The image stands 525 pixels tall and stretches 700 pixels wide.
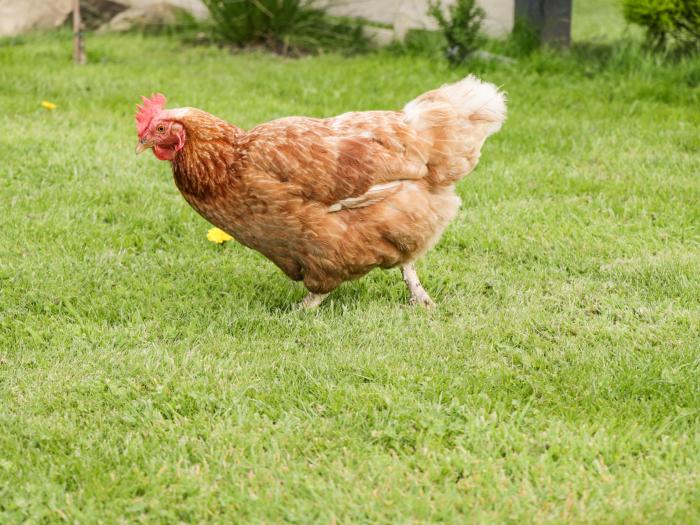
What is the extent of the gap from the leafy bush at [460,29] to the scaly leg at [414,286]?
15.6 ft

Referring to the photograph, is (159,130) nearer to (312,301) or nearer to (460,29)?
(312,301)

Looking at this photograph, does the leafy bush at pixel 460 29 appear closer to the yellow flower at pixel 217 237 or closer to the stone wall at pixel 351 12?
the stone wall at pixel 351 12

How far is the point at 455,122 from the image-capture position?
15.5 feet

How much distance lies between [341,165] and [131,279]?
1.45 meters

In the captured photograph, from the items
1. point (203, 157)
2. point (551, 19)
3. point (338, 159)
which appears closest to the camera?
point (203, 157)

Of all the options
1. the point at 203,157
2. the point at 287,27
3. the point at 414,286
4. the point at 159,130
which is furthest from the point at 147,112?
the point at 287,27

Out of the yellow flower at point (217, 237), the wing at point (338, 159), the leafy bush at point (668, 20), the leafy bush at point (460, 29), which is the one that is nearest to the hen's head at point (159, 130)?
the wing at point (338, 159)

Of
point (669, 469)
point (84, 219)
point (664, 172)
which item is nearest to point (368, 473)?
point (669, 469)

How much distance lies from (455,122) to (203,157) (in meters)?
1.33

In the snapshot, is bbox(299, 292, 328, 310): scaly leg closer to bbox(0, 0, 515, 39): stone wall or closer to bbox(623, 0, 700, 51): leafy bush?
bbox(623, 0, 700, 51): leafy bush

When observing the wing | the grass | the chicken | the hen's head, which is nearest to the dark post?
the grass

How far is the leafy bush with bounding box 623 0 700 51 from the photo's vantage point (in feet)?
28.0

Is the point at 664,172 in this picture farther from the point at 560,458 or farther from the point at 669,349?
the point at 560,458

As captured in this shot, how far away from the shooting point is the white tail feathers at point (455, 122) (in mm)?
4695
